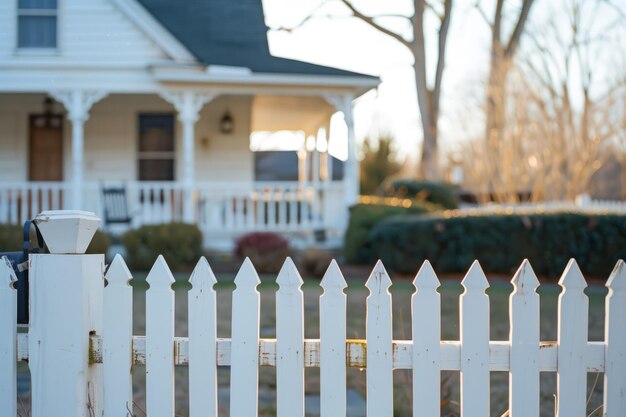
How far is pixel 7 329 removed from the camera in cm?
325

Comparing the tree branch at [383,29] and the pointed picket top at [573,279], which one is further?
the tree branch at [383,29]

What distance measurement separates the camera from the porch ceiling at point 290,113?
16125 millimetres

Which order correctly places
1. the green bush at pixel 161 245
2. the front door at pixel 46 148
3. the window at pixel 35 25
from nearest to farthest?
the green bush at pixel 161 245 < the window at pixel 35 25 < the front door at pixel 46 148

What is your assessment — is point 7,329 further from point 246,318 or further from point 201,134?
point 201,134

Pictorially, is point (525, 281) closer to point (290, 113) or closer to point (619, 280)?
point (619, 280)

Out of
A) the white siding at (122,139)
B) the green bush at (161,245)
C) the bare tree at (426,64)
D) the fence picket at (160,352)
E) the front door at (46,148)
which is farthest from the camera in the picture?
the bare tree at (426,64)

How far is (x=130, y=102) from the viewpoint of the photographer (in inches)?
615

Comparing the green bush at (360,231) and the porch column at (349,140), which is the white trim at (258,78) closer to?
the porch column at (349,140)

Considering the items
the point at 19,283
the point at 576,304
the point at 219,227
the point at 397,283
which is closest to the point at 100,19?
the point at 219,227

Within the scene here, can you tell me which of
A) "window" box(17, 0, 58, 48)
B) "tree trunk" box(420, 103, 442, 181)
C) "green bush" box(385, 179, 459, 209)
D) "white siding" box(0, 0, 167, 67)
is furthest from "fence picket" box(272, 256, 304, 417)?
"tree trunk" box(420, 103, 442, 181)

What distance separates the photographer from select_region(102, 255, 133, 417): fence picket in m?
3.21

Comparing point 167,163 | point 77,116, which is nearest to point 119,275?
point 77,116

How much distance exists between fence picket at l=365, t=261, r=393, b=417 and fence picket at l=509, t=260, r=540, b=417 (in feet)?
1.62

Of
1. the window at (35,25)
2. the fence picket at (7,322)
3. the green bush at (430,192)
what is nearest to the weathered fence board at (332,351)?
the fence picket at (7,322)
